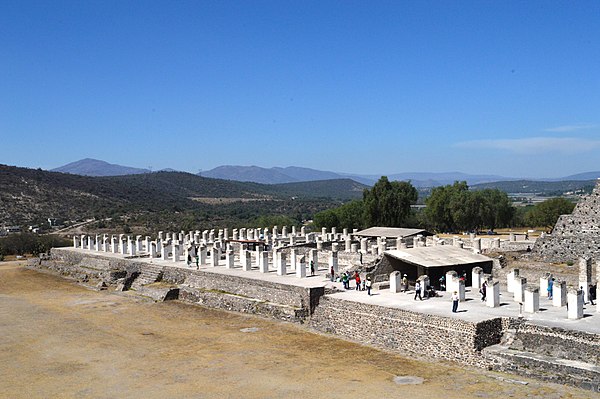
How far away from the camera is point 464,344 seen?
1739 centimetres

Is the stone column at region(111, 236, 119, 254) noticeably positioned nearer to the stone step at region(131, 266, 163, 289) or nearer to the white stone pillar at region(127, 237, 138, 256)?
the white stone pillar at region(127, 237, 138, 256)

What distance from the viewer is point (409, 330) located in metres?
18.9

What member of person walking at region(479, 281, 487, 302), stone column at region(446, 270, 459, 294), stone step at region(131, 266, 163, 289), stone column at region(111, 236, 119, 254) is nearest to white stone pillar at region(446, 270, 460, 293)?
stone column at region(446, 270, 459, 294)

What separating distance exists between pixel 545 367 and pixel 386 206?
117 feet

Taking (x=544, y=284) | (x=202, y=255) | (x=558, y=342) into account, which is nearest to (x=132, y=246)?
(x=202, y=255)

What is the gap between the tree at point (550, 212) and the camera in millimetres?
55312

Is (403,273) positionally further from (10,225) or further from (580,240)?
(10,225)

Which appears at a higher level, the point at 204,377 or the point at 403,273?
the point at 403,273

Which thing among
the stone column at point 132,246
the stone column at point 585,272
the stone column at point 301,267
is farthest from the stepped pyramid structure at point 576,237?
the stone column at point 132,246

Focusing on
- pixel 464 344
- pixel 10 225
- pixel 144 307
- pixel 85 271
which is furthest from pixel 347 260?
pixel 10 225

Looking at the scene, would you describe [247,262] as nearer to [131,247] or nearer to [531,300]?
[131,247]

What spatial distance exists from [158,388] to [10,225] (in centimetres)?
6678

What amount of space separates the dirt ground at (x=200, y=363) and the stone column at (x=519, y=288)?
453 cm

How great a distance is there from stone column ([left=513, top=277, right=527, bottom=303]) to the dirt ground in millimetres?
4529
